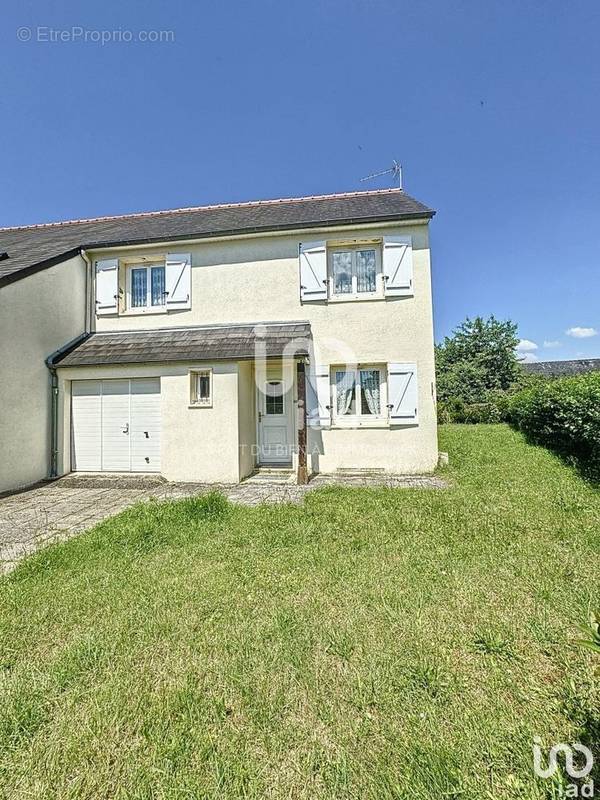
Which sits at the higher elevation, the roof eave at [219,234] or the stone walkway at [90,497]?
the roof eave at [219,234]

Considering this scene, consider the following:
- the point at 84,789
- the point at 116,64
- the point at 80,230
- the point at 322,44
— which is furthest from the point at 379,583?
the point at 80,230

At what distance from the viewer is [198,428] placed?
28.1ft

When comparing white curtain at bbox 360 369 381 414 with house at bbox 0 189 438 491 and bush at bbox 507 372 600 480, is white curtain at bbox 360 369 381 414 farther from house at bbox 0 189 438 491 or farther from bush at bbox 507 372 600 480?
bush at bbox 507 372 600 480

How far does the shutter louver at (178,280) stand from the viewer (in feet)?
32.4

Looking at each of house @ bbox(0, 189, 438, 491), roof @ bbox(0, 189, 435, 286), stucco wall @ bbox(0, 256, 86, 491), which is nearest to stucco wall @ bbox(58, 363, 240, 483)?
house @ bbox(0, 189, 438, 491)

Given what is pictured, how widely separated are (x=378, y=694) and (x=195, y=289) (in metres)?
9.89

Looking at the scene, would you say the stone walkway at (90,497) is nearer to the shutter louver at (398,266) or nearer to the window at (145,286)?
the shutter louver at (398,266)

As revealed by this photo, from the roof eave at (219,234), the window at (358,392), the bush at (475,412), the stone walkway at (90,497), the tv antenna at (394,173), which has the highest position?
the tv antenna at (394,173)

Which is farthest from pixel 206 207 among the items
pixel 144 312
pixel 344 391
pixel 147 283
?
pixel 344 391

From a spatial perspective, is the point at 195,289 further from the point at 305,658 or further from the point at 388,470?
the point at 305,658

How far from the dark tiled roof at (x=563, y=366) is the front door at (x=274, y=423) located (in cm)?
3756

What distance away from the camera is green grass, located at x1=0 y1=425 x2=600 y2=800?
163cm

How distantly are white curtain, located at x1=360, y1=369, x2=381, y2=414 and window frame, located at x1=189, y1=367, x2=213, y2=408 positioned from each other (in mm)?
3947

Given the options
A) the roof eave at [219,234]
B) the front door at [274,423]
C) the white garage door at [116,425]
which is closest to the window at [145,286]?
the roof eave at [219,234]
